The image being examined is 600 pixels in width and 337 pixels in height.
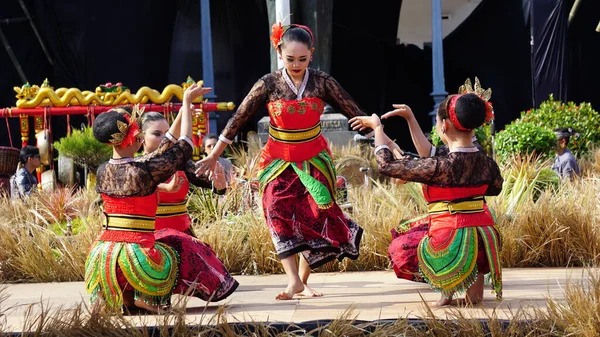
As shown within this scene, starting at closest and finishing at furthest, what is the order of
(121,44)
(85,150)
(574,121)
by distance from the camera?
(85,150) < (574,121) < (121,44)

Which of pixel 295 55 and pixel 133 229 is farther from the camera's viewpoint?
pixel 295 55

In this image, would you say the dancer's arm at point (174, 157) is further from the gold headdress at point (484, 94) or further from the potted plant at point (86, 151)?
the potted plant at point (86, 151)

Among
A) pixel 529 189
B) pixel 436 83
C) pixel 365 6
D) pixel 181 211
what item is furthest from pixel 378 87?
pixel 181 211

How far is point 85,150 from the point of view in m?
9.02

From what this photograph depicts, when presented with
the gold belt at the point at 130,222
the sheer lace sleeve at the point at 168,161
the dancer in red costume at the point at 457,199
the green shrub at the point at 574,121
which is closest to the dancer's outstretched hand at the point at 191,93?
the sheer lace sleeve at the point at 168,161

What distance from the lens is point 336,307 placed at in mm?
4309

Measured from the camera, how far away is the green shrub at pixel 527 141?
9.54 m

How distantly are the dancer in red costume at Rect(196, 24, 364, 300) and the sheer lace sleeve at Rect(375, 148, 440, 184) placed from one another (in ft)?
1.99

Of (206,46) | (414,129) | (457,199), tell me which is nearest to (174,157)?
(414,129)

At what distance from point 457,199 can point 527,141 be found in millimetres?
5628

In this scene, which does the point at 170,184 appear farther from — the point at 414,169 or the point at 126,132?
the point at 414,169

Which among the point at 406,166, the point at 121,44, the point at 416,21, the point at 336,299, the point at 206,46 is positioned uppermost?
the point at 416,21

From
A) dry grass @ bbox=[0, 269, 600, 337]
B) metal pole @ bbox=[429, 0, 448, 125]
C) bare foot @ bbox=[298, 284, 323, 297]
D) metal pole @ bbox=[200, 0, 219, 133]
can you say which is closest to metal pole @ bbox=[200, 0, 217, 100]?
metal pole @ bbox=[200, 0, 219, 133]

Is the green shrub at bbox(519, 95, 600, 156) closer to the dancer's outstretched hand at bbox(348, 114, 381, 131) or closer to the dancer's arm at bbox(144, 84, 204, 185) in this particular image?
the dancer's outstretched hand at bbox(348, 114, 381, 131)
